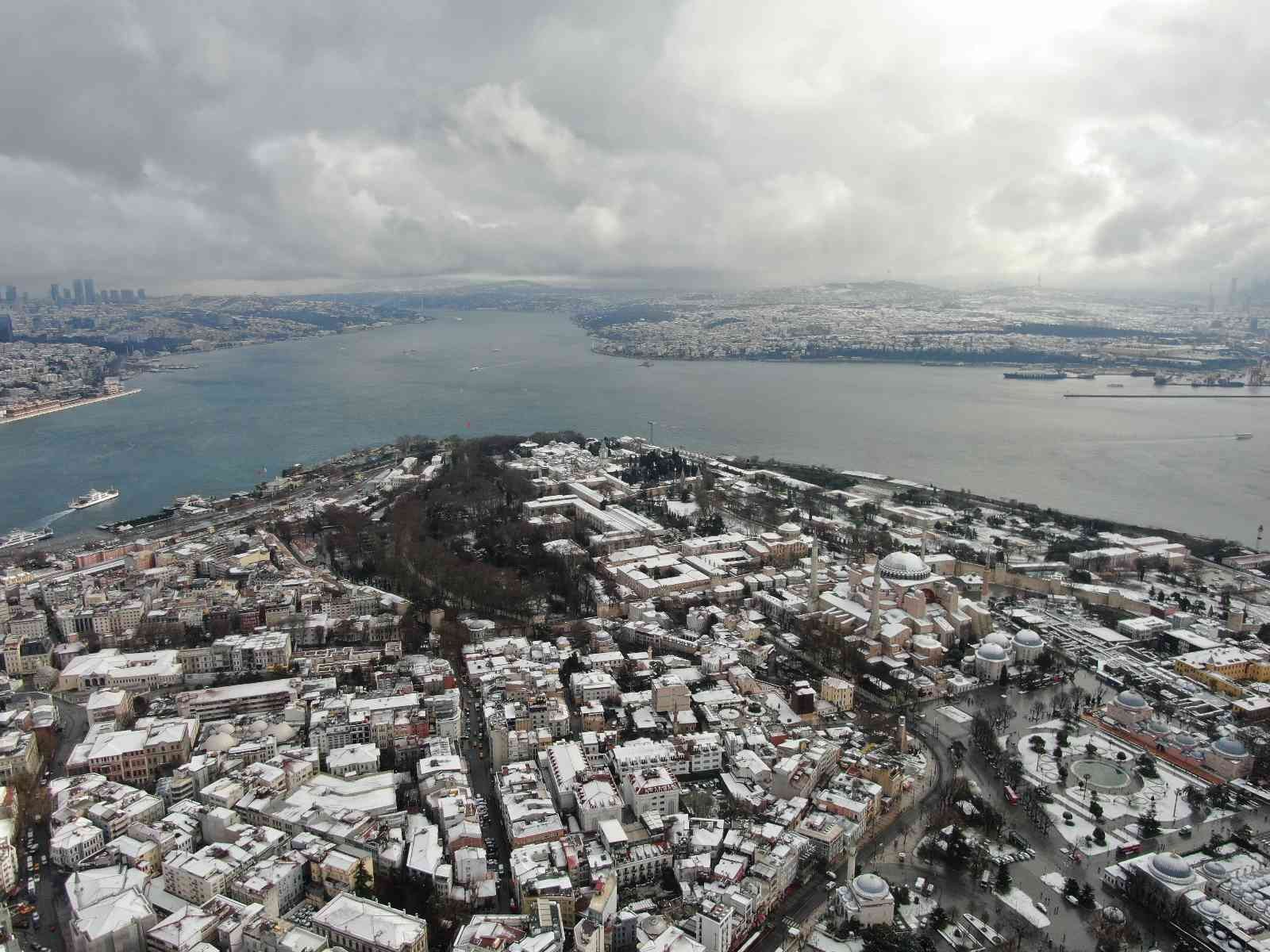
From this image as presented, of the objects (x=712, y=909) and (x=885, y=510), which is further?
(x=885, y=510)

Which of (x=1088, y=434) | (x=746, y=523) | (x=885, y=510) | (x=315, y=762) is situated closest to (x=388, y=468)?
(x=746, y=523)

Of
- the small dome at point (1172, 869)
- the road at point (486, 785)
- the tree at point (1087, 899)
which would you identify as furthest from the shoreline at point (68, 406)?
the small dome at point (1172, 869)

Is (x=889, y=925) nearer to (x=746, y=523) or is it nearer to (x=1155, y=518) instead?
(x=746, y=523)

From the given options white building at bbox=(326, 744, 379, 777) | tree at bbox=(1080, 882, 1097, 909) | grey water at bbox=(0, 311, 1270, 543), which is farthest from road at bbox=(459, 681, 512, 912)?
grey water at bbox=(0, 311, 1270, 543)

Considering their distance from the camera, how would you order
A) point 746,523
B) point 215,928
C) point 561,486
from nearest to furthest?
point 215,928 → point 746,523 → point 561,486

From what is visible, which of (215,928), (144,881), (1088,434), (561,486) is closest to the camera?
(215,928)

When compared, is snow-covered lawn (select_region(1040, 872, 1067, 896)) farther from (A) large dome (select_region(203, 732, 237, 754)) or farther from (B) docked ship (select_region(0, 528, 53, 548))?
(B) docked ship (select_region(0, 528, 53, 548))

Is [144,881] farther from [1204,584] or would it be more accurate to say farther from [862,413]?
[862,413]
